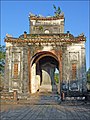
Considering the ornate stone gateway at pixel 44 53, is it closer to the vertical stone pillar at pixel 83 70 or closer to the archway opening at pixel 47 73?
the vertical stone pillar at pixel 83 70

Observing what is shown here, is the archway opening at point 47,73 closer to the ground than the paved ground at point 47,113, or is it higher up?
higher up

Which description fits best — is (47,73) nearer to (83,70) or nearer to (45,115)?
(83,70)

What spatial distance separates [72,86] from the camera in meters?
22.8

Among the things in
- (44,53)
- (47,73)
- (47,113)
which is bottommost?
(47,113)

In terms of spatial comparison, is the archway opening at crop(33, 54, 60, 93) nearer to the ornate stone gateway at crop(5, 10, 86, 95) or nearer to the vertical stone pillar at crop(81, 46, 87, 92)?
the ornate stone gateway at crop(5, 10, 86, 95)

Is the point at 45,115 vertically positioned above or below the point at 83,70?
below

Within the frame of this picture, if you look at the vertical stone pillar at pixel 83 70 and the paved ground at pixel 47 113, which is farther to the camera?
the vertical stone pillar at pixel 83 70

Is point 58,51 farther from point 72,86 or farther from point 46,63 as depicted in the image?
point 46,63

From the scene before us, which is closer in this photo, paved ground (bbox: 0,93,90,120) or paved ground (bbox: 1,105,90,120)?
paved ground (bbox: 1,105,90,120)

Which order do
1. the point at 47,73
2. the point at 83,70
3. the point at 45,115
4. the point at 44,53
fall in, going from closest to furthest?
the point at 45,115 → the point at 83,70 → the point at 44,53 → the point at 47,73

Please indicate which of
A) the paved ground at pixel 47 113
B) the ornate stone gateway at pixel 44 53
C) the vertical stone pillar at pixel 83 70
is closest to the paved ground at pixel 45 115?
the paved ground at pixel 47 113

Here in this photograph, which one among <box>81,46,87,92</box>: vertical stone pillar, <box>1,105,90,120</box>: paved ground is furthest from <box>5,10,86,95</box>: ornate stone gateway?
<box>1,105,90,120</box>: paved ground

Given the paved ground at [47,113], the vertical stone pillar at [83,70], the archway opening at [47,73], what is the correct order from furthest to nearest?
1. the archway opening at [47,73]
2. the vertical stone pillar at [83,70]
3. the paved ground at [47,113]

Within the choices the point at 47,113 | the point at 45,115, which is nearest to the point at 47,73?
the point at 47,113
